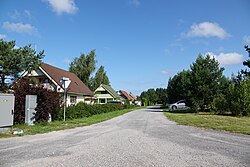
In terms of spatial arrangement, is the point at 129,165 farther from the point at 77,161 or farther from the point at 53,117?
the point at 53,117

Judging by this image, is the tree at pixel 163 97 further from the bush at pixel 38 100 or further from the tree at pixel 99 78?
the bush at pixel 38 100

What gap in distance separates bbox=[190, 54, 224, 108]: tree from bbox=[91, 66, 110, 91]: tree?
3625 centimetres

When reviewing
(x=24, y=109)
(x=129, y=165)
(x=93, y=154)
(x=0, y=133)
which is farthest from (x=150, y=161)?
(x=24, y=109)

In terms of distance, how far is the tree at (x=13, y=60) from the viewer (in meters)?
20.8

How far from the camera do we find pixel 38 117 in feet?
49.4

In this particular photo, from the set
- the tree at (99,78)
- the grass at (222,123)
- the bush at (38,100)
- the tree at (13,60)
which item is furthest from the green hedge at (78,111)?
the tree at (99,78)

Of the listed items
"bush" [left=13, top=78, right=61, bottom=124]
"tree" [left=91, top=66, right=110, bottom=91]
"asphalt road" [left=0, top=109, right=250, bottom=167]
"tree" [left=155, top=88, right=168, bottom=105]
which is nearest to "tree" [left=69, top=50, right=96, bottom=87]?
"tree" [left=91, top=66, right=110, bottom=91]

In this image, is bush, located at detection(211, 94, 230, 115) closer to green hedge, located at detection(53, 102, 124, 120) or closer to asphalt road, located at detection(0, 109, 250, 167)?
green hedge, located at detection(53, 102, 124, 120)

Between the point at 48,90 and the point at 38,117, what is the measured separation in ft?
6.50

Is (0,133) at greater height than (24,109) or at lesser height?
lesser

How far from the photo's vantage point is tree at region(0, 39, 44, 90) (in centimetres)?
2077

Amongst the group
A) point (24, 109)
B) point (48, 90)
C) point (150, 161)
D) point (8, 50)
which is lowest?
point (150, 161)

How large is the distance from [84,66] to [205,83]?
117 ft

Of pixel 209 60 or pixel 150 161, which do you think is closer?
pixel 150 161
